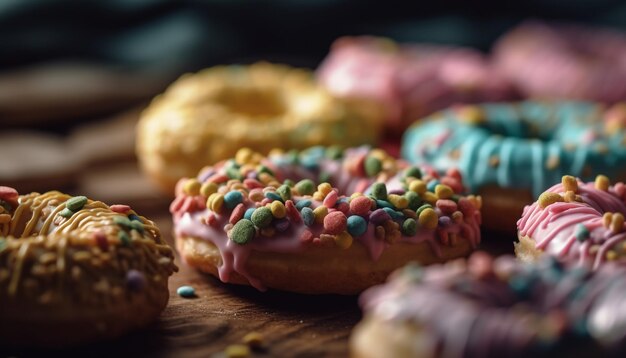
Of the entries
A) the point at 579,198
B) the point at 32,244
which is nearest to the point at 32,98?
the point at 32,244

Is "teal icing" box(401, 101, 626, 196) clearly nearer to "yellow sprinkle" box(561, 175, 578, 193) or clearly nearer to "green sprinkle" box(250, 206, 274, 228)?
"yellow sprinkle" box(561, 175, 578, 193)

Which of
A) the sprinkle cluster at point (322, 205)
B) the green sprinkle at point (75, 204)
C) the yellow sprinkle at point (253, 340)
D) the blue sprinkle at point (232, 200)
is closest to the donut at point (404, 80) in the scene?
the sprinkle cluster at point (322, 205)

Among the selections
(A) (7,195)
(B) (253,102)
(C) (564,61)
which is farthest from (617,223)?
(C) (564,61)

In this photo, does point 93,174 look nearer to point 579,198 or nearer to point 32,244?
point 32,244

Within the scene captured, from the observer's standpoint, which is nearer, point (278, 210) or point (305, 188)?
point (278, 210)

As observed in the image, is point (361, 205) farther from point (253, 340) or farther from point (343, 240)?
point (253, 340)

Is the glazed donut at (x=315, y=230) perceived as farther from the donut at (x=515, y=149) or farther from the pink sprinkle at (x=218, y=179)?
the donut at (x=515, y=149)

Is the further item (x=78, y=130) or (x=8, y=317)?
(x=78, y=130)
